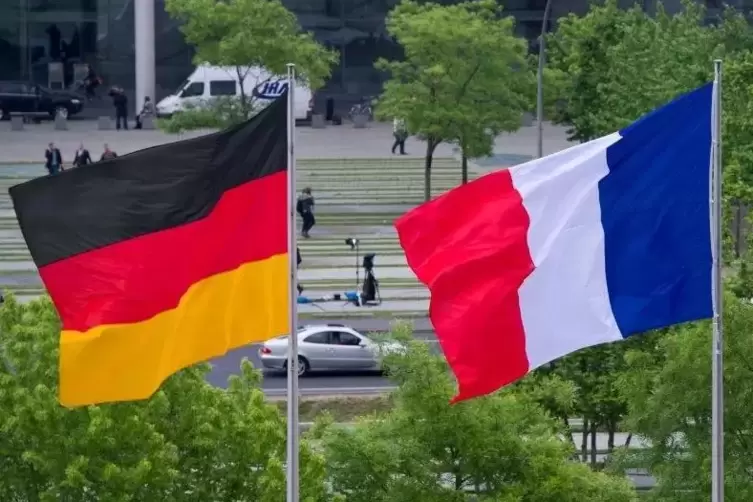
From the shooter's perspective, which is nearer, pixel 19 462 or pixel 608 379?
pixel 19 462

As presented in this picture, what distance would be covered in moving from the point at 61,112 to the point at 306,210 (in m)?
24.7

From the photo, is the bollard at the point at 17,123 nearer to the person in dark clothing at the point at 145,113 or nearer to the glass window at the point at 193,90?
the person in dark clothing at the point at 145,113

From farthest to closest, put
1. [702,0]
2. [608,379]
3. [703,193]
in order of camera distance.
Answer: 1. [702,0]
2. [608,379]
3. [703,193]

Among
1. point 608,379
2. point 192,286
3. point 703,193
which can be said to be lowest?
point 608,379

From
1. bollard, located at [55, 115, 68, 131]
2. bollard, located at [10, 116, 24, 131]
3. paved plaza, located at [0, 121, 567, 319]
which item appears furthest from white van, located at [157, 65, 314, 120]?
bollard, located at [10, 116, 24, 131]

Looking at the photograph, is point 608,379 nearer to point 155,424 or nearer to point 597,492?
point 597,492

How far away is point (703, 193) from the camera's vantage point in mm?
13969

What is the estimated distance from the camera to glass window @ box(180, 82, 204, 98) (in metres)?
65.9

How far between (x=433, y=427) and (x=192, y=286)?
5.06 meters

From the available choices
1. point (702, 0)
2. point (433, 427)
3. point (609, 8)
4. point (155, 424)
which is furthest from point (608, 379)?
point (702, 0)

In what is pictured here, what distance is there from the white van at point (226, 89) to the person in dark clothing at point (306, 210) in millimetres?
4162

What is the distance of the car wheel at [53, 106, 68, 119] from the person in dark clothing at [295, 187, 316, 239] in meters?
23.1

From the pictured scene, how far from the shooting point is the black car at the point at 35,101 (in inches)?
2746

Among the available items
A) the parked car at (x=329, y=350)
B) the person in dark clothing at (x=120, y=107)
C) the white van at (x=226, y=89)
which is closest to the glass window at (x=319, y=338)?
the parked car at (x=329, y=350)
